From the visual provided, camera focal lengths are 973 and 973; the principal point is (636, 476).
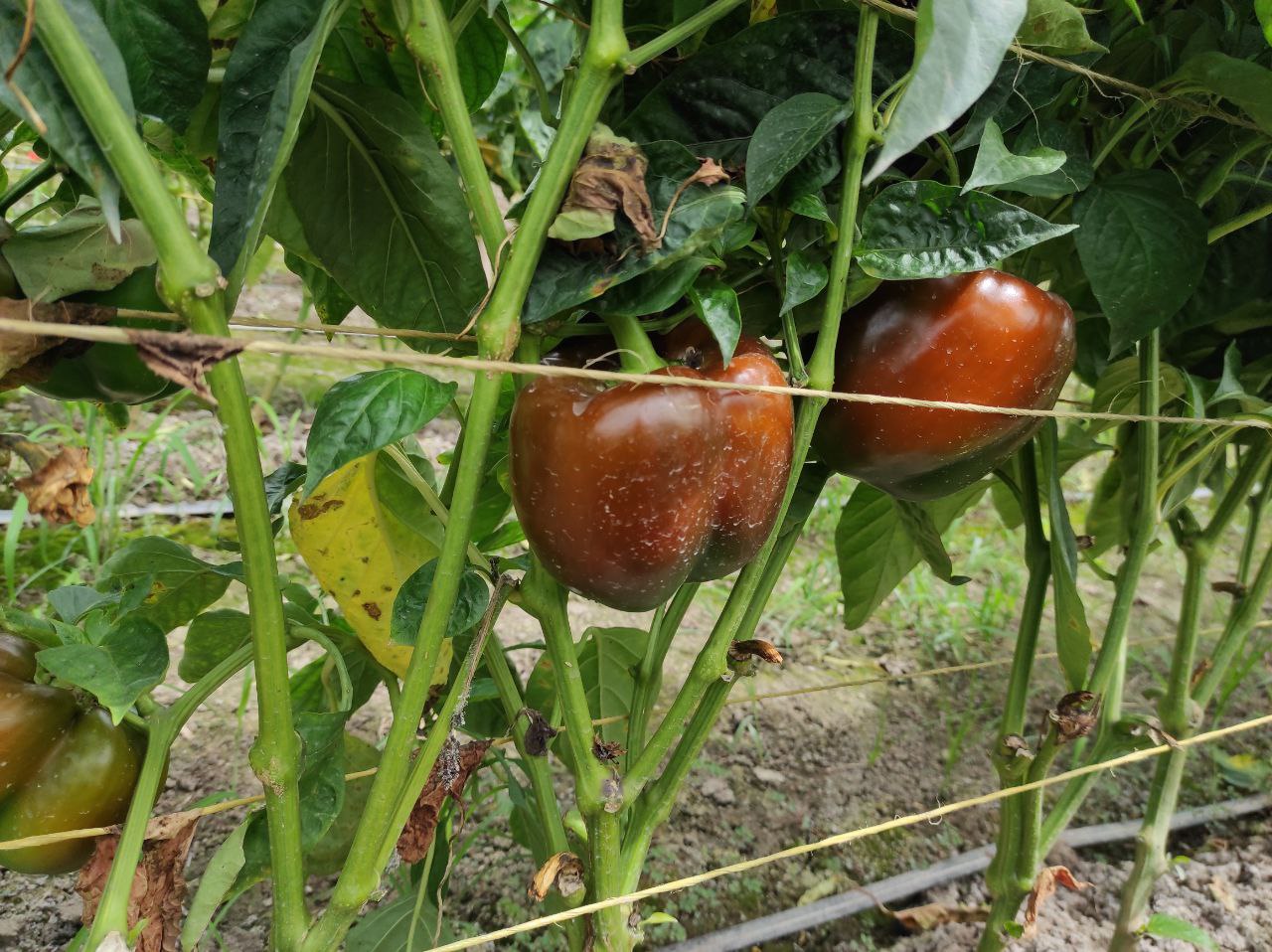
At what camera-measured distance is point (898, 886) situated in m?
1.06

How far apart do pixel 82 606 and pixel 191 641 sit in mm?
121

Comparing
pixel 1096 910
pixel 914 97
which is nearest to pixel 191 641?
pixel 914 97

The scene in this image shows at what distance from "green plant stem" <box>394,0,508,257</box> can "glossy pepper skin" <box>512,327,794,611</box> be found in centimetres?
9

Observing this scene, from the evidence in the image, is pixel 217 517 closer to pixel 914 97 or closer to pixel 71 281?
pixel 71 281

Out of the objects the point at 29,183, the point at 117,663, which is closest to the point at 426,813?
the point at 117,663

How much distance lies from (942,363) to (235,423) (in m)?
0.38

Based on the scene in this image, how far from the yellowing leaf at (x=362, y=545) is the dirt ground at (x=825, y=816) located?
0.41m

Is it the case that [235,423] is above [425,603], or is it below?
above

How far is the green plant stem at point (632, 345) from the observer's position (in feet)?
1.60

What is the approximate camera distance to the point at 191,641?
2.37ft

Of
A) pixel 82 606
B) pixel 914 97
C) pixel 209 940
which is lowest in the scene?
pixel 209 940

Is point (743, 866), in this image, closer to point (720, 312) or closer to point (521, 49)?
point (720, 312)

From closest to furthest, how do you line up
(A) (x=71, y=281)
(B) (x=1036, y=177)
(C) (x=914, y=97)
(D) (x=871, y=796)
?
(C) (x=914, y=97)
(A) (x=71, y=281)
(B) (x=1036, y=177)
(D) (x=871, y=796)

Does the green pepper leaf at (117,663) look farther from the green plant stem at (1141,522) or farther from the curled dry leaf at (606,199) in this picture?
the green plant stem at (1141,522)
